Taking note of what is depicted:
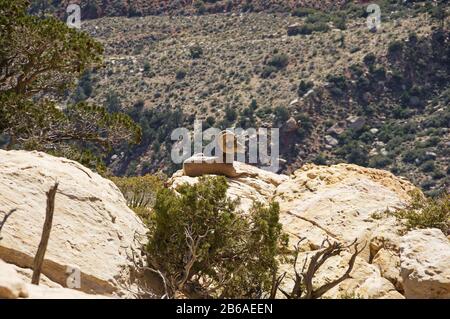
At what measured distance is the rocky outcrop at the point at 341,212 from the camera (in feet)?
73.6

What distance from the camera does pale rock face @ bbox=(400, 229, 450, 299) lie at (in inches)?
788

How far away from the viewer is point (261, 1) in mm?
105375

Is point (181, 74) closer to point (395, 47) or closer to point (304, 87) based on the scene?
point (304, 87)

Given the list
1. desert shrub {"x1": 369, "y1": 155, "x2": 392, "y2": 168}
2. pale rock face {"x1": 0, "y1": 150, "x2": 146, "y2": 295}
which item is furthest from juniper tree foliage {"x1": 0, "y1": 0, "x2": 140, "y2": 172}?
desert shrub {"x1": 369, "y1": 155, "x2": 392, "y2": 168}

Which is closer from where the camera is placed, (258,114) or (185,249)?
(185,249)

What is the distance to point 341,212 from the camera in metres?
26.0

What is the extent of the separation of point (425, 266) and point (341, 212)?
571 centimetres

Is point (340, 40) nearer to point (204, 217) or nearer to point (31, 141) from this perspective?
point (31, 141)

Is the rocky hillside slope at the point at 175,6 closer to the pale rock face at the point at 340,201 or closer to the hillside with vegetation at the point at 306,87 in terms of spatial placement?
the hillside with vegetation at the point at 306,87

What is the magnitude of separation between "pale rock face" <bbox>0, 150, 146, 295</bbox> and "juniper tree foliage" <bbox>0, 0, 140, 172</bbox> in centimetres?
758

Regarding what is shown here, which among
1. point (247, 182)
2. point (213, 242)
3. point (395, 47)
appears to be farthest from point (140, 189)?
point (395, 47)

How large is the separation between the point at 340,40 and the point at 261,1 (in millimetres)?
19887

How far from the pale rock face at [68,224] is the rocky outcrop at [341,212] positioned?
372 centimetres
